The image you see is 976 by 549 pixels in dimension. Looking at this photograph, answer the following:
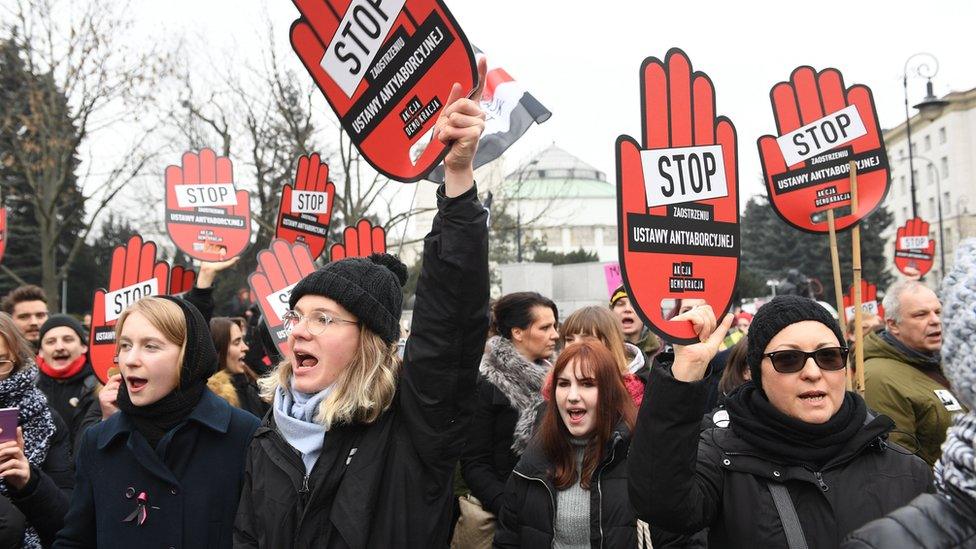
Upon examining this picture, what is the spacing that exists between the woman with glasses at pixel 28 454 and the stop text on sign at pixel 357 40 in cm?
170

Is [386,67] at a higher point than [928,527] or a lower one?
higher

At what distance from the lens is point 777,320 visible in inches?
103

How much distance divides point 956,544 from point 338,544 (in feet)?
5.11

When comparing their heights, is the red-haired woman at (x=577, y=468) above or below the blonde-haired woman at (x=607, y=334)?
below

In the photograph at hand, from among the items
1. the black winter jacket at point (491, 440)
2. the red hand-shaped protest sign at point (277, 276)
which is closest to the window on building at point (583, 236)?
the red hand-shaped protest sign at point (277, 276)

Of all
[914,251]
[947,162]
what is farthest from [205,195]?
[947,162]

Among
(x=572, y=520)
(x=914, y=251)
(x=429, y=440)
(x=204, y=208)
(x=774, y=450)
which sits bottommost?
(x=572, y=520)

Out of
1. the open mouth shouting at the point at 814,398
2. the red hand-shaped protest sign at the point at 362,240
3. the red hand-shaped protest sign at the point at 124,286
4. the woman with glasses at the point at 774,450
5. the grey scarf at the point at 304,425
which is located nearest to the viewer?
the woman with glasses at the point at 774,450

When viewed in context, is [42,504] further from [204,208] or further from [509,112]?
[204,208]

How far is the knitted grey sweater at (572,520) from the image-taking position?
3246mm

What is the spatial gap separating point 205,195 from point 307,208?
857mm

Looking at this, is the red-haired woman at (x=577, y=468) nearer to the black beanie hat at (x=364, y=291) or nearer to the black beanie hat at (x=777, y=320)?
the black beanie hat at (x=777, y=320)

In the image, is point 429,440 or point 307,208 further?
point 307,208

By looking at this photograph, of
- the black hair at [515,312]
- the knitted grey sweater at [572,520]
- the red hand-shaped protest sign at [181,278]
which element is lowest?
the knitted grey sweater at [572,520]
